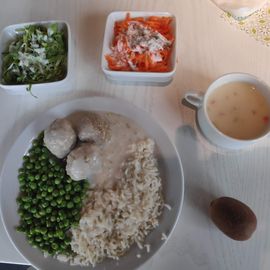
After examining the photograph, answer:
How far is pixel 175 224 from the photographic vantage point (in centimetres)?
96

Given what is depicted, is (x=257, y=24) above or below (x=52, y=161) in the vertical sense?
above

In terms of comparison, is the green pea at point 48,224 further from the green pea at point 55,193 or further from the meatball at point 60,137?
the meatball at point 60,137

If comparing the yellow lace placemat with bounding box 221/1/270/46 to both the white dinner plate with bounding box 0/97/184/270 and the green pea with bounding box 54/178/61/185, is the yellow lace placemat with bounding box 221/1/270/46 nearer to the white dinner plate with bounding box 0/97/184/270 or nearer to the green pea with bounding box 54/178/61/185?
A: the white dinner plate with bounding box 0/97/184/270

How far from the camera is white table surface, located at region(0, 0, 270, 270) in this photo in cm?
98

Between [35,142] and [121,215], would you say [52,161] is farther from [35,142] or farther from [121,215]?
[121,215]

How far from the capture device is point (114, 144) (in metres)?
1.08

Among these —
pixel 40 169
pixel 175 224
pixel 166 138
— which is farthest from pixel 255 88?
pixel 40 169

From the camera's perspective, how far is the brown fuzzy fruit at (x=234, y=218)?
91cm

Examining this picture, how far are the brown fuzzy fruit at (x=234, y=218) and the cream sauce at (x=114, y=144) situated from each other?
313 millimetres

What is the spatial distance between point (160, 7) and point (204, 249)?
0.88 metres

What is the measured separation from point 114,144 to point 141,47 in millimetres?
327

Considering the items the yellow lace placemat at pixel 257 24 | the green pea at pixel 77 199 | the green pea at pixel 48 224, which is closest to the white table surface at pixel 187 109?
the yellow lace placemat at pixel 257 24

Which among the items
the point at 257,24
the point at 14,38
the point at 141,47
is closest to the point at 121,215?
the point at 141,47

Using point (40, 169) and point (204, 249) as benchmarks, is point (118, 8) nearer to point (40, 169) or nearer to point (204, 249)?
point (40, 169)
